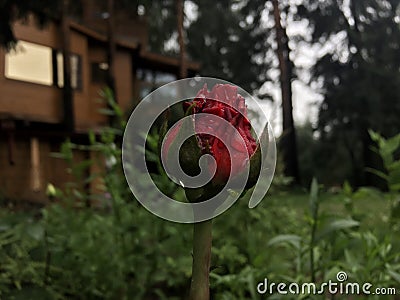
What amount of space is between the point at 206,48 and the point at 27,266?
8.62 feet

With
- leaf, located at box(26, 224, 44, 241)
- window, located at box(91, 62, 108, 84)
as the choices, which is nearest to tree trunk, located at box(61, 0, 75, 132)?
window, located at box(91, 62, 108, 84)

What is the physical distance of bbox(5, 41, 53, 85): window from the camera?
8297mm

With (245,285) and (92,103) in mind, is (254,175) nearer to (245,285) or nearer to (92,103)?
(245,285)

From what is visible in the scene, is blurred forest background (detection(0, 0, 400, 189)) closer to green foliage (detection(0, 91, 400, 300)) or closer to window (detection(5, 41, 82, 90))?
green foliage (detection(0, 91, 400, 300))

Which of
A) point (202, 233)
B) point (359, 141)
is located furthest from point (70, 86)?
point (202, 233)

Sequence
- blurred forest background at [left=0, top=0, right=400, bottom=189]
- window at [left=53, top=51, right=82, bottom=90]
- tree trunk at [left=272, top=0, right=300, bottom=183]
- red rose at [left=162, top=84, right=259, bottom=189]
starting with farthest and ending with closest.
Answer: window at [left=53, top=51, right=82, bottom=90], blurred forest background at [left=0, top=0, right=400, bottom=189], tree trunk at [left=272, top=0, right=300, bottom=183], red rose at [left=162, top=84, right=259, bottom=189]

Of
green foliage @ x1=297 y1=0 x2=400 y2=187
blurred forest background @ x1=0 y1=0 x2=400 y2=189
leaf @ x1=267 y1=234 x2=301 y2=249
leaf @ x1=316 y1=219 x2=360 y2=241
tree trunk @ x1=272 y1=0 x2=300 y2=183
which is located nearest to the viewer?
leaf @ x1=316 y1=219 x2=360 y2=241

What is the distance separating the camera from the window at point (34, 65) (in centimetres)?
830

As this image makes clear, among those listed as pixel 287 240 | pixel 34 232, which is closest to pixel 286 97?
pixel 287 240

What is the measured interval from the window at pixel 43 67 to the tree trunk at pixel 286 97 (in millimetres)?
6932

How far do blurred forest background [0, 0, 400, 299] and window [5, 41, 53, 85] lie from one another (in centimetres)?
611

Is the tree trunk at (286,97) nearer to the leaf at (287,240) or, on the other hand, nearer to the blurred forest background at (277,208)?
the blurred forest background at (277,208)

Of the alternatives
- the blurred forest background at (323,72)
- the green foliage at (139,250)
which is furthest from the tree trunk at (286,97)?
the green foliage at (139,250)

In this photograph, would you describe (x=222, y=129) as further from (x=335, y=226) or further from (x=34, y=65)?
(x=34, y=65)
